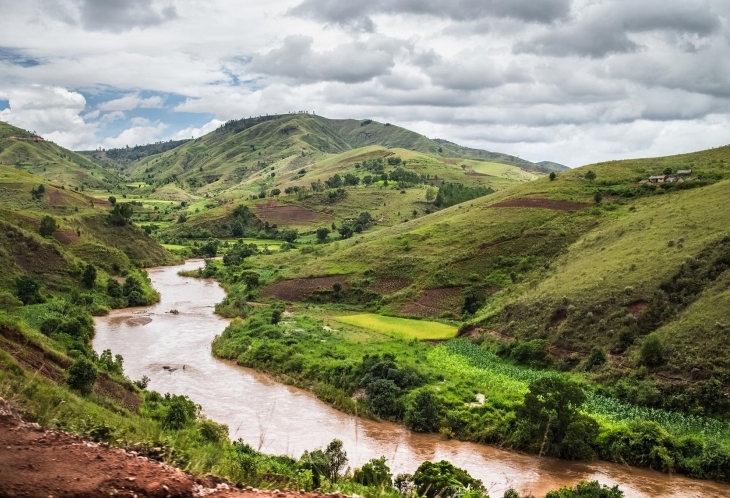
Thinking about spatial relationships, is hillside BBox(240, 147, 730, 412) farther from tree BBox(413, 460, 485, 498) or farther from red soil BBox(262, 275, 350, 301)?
tree BBox(413, 460, 485, 498)

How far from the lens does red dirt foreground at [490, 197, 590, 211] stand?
78625 mm

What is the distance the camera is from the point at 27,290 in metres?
60.5

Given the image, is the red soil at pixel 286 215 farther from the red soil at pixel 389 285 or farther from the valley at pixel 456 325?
the red soil at pixel 389 285

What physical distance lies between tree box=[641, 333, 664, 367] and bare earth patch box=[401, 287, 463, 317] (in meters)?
26.7

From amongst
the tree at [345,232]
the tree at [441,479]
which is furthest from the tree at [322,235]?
the tree at [441,479]

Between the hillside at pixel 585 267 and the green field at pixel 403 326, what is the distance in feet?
8.65

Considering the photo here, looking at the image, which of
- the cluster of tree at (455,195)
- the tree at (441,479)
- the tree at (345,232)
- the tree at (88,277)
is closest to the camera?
the tree at (441,479)

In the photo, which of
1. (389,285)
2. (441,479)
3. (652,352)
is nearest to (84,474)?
(441,479)

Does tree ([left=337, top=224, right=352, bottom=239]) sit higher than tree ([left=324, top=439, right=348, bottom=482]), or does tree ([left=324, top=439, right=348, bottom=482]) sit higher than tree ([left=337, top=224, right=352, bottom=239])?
tree ([left=337, top=224, right=352, bottom=239])

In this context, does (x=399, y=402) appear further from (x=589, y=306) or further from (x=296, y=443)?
(x=589, y=306)

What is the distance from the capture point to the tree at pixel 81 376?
26.7m

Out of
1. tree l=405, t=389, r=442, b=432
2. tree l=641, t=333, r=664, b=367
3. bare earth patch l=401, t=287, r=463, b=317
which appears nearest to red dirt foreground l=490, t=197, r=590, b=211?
bare earth patch l=401, t=287, r=463, b=317

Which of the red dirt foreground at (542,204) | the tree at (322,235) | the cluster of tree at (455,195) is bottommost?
the tree at (322,235)

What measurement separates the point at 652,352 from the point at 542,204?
1791 inches
